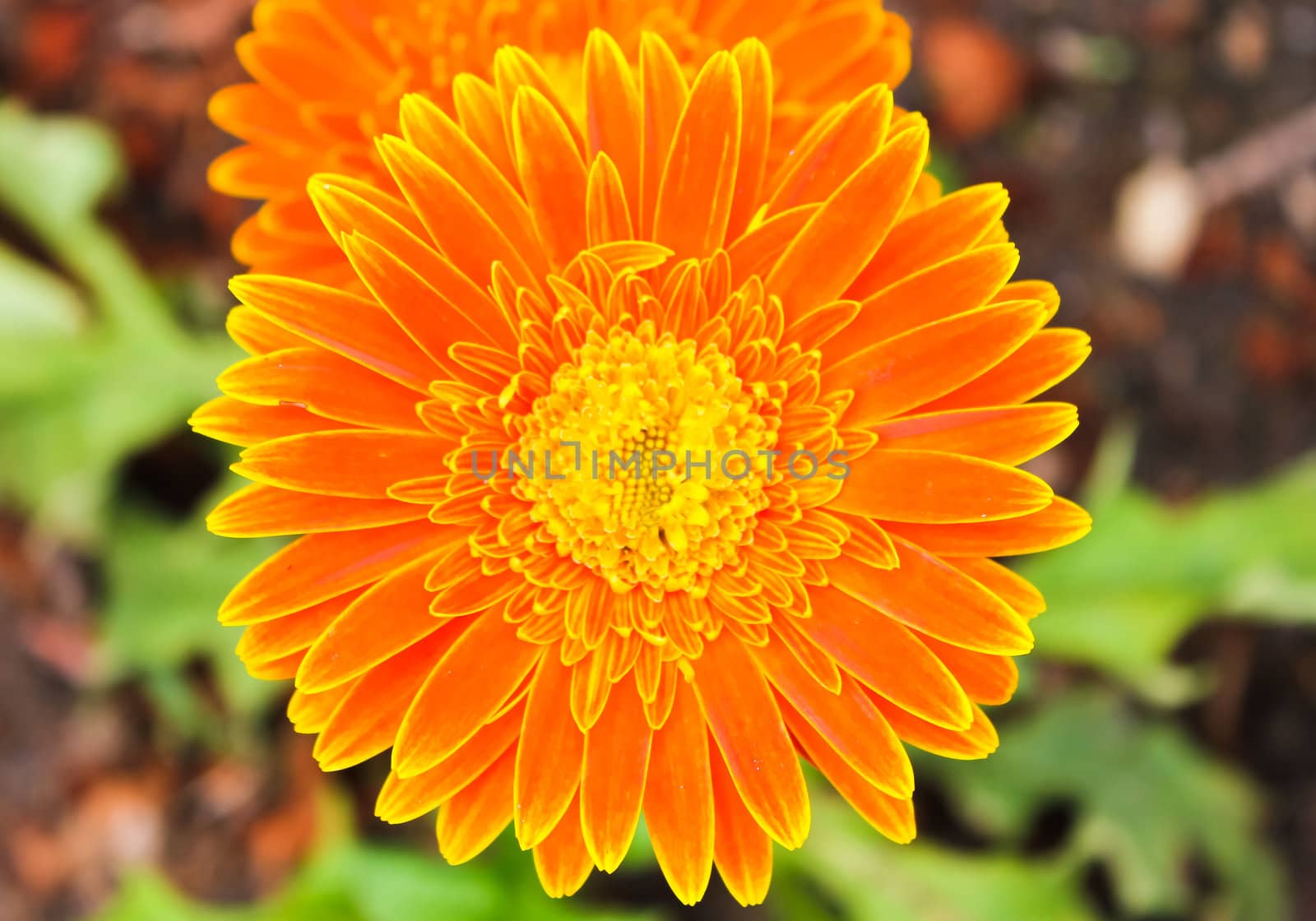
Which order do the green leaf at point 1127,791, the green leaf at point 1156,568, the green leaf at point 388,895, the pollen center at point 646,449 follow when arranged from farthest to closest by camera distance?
the green leaf at point 1127,791 → the green leaf at point 1156,568 → the green leaf at point 388,895 → the pollen center at point 646,449

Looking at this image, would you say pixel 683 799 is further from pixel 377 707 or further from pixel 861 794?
pixel 377 707

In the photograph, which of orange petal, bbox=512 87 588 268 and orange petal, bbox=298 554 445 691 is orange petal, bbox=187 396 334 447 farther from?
orange petal, bbox=512 87 588 268

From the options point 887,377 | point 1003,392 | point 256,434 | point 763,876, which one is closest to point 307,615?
point 256,434

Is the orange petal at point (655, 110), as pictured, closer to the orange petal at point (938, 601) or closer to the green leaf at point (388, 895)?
the orange petal at point (938, 601)

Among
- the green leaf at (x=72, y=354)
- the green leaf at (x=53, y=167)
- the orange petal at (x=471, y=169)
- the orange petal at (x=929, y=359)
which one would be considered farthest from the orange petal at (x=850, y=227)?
the green leaf at (x=53, y=167)

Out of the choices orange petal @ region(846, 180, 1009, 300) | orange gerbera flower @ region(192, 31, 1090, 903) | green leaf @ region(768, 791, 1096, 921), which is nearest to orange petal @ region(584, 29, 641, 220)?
orange gerbera flower @ region(192, 31, 1090, 903)

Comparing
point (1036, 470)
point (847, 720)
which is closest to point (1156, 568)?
point (1036, 470)

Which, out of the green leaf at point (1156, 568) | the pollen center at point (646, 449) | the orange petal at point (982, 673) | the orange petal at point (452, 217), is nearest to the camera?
the orange petal at point (452, 217)
